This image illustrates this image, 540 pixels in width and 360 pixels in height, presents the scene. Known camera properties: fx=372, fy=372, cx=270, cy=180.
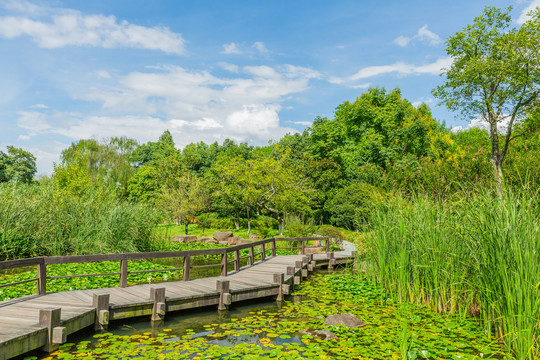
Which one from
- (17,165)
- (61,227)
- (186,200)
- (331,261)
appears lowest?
(331,261)

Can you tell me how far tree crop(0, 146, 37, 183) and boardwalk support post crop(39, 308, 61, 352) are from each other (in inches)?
2035

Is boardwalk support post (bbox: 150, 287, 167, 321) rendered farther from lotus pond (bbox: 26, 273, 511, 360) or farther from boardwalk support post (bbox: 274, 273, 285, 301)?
boardwalk support post (bbox: 274, 273, 285, 301)

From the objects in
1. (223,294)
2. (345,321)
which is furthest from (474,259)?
(223,294)

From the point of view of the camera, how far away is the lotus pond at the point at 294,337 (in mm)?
5609

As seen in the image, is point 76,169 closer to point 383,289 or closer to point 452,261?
point 383,289

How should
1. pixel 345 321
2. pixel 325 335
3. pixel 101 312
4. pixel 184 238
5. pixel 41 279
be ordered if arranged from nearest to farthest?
pixel 325 335
pixel 101 312
pixel 345 321
pixel 41 279
pixel 184 238

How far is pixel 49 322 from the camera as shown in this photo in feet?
18.6

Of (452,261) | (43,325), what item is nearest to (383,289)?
(452,261)

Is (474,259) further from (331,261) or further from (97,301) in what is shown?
(331,261)

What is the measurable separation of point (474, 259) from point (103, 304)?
6.74 meters

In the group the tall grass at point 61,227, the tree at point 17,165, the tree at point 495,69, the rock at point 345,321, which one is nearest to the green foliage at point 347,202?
the tree at point 495,69

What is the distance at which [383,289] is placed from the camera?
28.9 feet

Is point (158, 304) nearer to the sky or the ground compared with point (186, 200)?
nearer to the ground

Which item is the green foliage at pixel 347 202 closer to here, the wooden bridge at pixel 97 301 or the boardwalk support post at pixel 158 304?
the wooden bridge at pixel 97 301
